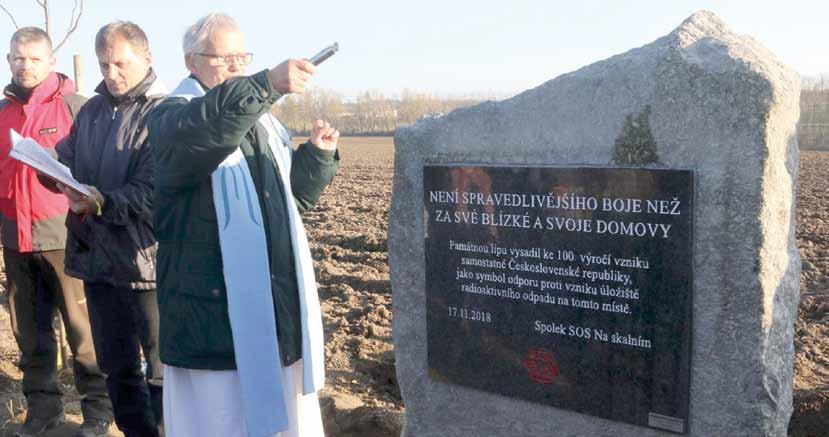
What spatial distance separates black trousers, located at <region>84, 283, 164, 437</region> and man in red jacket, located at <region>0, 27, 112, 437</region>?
577 millimetres

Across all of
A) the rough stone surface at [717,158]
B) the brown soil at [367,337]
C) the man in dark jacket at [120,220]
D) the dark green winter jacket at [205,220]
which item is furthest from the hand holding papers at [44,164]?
the rough stone surface at [717,158]

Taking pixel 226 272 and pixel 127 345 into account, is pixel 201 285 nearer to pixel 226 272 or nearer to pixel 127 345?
pixel 226 272

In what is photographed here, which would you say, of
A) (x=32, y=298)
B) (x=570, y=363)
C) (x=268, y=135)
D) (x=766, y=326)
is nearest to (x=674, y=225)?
(x=766, y=326)

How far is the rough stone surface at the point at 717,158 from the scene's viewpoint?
7.48ft

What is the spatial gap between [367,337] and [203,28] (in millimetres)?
3505

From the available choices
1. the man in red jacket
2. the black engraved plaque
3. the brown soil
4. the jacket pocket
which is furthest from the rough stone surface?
the man in red jacket

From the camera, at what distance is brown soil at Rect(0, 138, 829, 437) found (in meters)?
4.13

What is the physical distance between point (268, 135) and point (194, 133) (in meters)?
0.46

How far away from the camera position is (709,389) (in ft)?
7.91

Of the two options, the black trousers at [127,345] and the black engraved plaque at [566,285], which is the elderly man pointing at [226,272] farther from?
the black trousers at [127,345]

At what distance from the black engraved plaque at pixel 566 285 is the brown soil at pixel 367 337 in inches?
53.6

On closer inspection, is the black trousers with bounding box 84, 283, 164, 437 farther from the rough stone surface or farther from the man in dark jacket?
the rough stone surface

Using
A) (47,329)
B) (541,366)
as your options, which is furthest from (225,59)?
(47,329)

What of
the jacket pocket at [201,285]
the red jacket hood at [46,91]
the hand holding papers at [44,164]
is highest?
the red jacket hood at [46,91]
